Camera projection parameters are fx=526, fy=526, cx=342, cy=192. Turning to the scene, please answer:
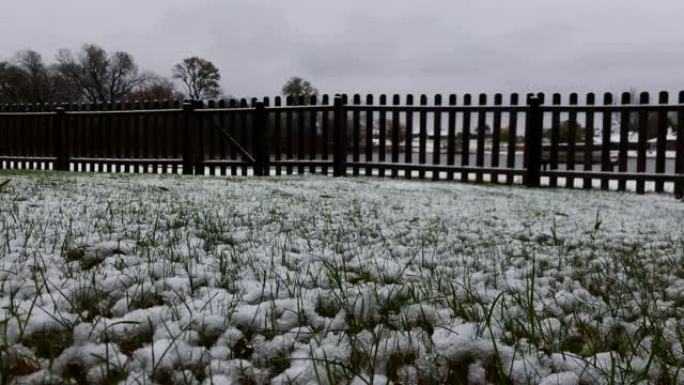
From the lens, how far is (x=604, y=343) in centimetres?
177

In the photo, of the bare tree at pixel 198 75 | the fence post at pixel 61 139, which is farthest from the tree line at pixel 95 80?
the fence post at pixel 61 139

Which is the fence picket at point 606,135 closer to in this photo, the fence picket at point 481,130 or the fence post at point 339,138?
the fence picket at point 481,130

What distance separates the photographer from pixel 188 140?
11367mm

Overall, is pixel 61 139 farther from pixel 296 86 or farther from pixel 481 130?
pixel 296 86

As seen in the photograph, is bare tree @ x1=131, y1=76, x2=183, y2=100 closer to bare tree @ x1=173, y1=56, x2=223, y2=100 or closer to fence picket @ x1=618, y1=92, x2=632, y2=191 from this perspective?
bare tree @ x1=173, y1=56, x2=223, y2=100

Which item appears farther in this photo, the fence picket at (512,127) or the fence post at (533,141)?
the fence picket at (512,127)

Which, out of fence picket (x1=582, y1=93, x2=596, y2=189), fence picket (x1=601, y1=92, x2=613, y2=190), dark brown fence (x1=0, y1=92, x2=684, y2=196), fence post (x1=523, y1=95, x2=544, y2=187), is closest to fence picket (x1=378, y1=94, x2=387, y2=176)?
dark brown fence (x1=0, y1=92, x2=684, y2=196)

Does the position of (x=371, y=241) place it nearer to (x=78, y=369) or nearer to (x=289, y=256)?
(x=289, y=256)

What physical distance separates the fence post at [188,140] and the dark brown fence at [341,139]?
2 centimetres

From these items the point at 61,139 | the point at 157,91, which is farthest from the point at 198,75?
the point at 61,139

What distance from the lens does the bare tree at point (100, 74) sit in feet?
200

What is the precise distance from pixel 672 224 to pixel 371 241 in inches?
132

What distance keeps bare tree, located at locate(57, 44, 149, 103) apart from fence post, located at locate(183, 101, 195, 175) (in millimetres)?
53894

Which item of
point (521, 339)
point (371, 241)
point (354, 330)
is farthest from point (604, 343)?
point (371, 241)
